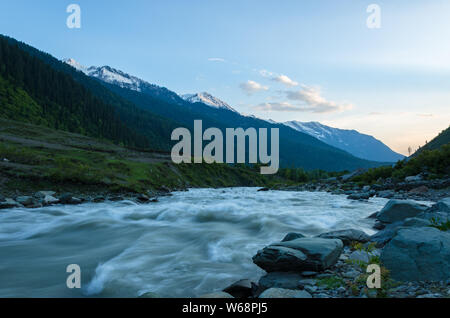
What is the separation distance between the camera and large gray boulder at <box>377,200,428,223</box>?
12.2 meters

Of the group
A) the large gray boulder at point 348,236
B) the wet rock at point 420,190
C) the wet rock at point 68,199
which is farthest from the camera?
the wet rock at point 420,190

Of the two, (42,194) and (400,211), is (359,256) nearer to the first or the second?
(400,211)

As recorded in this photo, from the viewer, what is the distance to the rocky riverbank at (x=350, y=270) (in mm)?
5320

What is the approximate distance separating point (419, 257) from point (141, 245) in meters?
9.69

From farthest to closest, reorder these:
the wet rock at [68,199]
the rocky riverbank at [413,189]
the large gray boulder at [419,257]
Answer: the wet rock at [68,199] < the rocky riverbank at [413,189] < the large gray boulder at [419,257]

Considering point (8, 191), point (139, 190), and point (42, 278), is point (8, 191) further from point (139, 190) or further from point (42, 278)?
point (42, 278)

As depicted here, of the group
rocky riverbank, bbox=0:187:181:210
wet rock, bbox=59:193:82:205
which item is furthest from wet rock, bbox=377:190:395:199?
wet rock, bbox=59:193:82:205

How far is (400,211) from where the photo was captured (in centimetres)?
1248

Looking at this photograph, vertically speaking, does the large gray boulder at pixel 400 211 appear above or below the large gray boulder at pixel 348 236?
above

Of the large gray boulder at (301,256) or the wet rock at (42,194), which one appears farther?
the wet rock at (42,194)

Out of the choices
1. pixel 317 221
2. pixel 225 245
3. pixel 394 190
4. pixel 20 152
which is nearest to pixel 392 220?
pixel 317 221

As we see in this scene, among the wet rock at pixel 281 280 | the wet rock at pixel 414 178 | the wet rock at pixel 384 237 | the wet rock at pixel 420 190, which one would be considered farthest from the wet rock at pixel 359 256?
the wet rock at pixel 414 178

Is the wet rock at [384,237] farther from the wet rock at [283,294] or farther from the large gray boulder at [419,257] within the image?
the wet rock at [283,294]

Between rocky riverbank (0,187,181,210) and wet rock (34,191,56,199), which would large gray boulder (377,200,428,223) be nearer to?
rocky riverbank (0,187,181,210)
